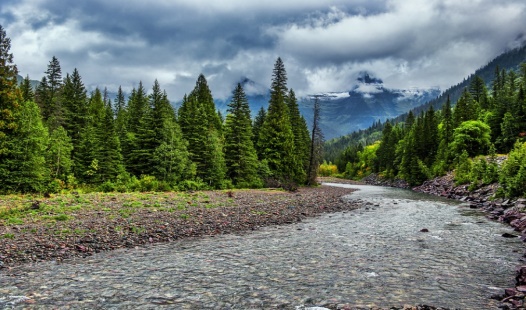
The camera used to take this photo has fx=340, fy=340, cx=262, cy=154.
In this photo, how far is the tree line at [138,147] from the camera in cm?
3300

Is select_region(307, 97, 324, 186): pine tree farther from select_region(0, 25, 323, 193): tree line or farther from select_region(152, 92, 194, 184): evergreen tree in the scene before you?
select_region(152, 92, 194, 184): evergreen tree

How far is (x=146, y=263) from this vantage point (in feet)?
41.0

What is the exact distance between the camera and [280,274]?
11.4 metres

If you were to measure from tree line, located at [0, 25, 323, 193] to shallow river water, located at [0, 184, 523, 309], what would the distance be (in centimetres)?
2587

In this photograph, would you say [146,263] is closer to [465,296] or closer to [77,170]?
[465,296]

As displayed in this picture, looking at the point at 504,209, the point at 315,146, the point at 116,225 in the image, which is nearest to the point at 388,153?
the point at 315,146

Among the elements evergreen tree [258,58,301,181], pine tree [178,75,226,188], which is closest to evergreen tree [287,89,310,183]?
evergreen tree [258,58,301,181]

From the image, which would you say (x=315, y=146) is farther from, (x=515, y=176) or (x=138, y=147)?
(x=515, y=176)

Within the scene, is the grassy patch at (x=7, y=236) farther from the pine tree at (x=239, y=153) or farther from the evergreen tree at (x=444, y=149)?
the evergreen tree at (x=444, y=149)

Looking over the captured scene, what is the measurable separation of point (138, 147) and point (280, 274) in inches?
1633

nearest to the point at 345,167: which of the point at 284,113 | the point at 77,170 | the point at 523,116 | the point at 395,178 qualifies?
the point at 395,178

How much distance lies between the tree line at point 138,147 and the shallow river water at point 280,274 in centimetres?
2587

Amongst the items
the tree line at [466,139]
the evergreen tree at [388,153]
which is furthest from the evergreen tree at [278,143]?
the evergreen tree at [388,153]

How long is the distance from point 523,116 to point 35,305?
8227 cm
